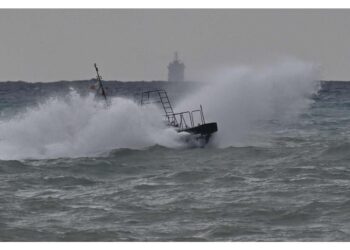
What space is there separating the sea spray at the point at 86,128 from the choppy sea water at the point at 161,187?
62 mm

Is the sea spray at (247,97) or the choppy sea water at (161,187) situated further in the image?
the sea spray at (247,97)

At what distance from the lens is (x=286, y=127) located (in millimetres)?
39375

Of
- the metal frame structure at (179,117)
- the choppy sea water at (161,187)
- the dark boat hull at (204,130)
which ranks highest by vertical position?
the metal frame structure at (179,117)

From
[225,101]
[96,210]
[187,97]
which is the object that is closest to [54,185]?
[96,210]

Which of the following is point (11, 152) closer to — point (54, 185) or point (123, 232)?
point (54, 185)

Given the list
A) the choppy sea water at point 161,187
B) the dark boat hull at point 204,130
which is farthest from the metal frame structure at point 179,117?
the choppy sea water at point 161,187

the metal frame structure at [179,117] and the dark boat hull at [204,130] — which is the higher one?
the metal frame structure at [179,117]

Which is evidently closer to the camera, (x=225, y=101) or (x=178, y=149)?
(x=178, y=149)

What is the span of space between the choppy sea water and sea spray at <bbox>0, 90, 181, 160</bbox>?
6 cm

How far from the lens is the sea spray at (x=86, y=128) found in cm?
2706

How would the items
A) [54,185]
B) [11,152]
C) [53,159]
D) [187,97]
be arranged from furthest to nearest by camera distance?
1. [187,97]
2. [11,152]
3. [53,159]
4. [54,185]

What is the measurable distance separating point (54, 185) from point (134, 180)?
2289 mm

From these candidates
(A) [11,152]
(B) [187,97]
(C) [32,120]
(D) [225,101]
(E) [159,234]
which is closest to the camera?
(E) [159,234]

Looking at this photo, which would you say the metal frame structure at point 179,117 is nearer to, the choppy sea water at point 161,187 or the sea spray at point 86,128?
the sea spray at point 86,128
